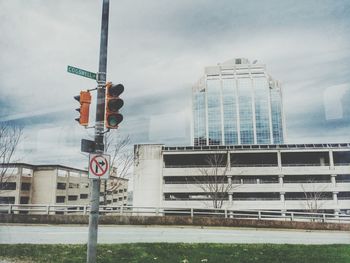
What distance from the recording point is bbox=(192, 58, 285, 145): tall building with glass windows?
130250mm

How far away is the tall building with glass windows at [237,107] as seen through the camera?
130250 mm

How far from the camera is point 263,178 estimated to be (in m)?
51.0

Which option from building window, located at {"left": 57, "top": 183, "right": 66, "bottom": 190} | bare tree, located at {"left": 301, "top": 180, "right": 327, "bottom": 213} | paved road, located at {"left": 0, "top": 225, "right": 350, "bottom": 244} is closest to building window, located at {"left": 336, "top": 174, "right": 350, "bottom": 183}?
bare tree, located at {"left": 301, "top": 180, "right": 327, "bottom": 213}

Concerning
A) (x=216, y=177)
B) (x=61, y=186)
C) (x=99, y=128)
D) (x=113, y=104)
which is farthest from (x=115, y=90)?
(x=61, y=186)

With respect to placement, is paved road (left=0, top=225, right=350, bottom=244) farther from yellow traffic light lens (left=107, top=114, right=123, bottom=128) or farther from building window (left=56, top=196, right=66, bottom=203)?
building window (left=56, top=196, right=66, bottom=203)

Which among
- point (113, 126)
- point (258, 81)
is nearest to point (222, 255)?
point (113, 126)

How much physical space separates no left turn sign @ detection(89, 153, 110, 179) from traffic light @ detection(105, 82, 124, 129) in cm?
61

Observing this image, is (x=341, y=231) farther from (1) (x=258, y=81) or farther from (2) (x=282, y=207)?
(1) (x=258, y=81)

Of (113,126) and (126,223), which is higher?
(113,126)

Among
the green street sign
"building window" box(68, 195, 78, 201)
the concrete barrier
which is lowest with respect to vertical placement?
the concrete barrier

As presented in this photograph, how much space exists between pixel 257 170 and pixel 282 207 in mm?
6253

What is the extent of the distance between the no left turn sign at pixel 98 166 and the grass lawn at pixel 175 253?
2899 millimetres

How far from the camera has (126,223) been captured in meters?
19.7

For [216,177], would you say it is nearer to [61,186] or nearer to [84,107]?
[84,107]
